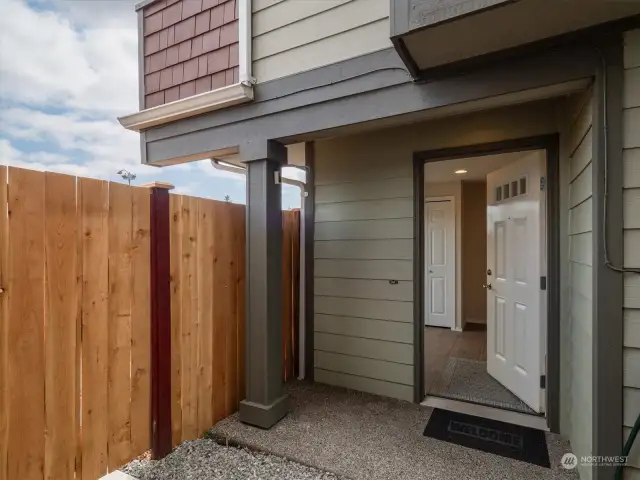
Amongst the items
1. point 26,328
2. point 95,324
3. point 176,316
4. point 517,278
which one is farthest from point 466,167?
point 26,328

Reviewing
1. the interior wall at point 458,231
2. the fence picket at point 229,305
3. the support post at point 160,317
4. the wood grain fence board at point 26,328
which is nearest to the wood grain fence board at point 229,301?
the fence picket at point 229,305

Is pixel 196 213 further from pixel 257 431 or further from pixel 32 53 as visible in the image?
pixel 32 53

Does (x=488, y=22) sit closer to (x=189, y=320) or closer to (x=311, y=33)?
(x=311, y=33)

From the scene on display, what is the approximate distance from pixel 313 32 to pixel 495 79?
123 cm

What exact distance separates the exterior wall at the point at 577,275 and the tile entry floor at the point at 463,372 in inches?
22.3

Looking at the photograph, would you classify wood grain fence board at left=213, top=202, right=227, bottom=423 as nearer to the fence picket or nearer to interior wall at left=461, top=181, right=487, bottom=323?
the fence picket

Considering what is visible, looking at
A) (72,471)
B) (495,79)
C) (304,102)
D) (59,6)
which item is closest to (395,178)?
(304,102)

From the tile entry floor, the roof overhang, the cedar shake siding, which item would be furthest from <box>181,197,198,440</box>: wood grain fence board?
the tile entry floor

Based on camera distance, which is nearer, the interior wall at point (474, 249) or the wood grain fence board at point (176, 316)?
the wood grain fence board at point (176, 316)

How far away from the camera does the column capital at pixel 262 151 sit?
235 cm

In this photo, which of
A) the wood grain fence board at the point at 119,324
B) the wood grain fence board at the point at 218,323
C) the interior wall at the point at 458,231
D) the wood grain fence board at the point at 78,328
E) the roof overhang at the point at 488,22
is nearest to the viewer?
the roof overhang at the point at 488,22

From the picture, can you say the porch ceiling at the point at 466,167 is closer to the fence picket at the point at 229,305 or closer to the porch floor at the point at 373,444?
the fence picket at the point at 229,305

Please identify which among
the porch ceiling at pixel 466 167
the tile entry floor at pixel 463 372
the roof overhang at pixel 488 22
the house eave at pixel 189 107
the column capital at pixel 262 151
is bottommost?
the tile entry floor at pixel 463 372

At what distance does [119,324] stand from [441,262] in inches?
183
